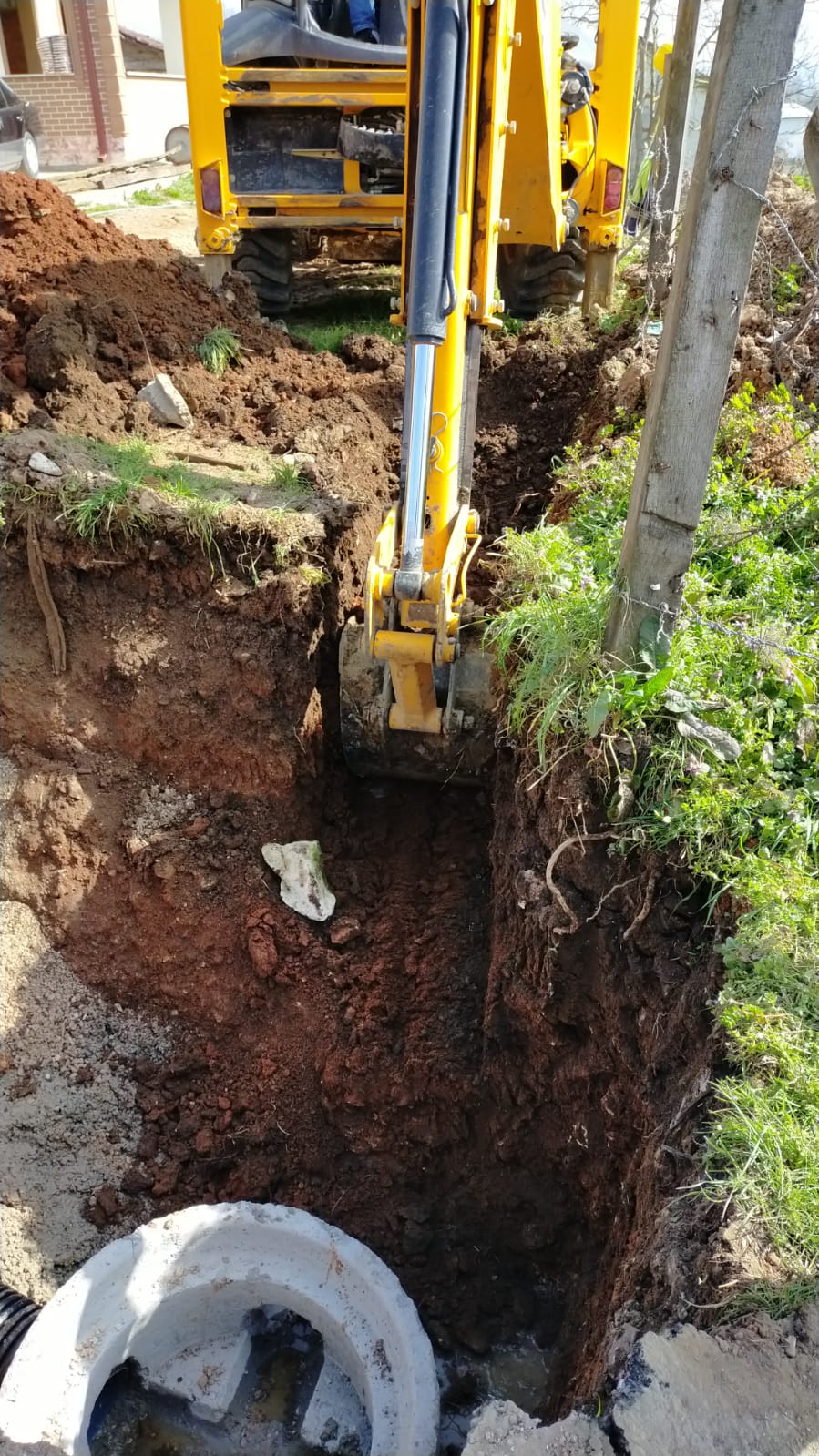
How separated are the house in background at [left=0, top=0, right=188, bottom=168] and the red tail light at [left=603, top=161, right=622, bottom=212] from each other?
41.4ft

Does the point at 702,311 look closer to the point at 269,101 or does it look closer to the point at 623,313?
the point at 269,101

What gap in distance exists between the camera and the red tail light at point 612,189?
234 inches

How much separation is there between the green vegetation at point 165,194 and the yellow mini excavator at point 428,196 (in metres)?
5.92

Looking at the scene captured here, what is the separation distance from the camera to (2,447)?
13.2ft

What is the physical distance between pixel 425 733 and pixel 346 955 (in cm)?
93

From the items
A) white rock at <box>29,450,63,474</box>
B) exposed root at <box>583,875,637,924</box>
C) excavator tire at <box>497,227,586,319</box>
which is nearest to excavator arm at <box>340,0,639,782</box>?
exposed root at <box>583,875,637,924</box>

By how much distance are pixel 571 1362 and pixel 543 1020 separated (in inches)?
36.4

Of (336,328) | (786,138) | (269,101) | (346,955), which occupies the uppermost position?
(269,101)

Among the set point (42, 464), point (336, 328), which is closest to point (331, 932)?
point (42, 464)

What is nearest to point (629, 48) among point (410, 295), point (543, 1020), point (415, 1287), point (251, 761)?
point (410, 295)

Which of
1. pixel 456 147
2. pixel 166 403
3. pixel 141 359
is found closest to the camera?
pixel 456 147

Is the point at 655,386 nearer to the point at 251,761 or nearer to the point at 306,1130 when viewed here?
the point at 251,761

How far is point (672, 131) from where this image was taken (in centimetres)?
543

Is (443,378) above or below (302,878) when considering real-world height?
above
